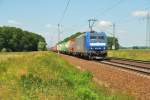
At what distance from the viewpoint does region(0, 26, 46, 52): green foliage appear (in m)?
174

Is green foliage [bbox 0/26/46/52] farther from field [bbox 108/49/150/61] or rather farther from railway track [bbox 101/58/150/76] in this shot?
railway track [bbox 101/58/150/76]

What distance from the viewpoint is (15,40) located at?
589 ft

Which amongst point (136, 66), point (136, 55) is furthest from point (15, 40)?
point (136, 66)

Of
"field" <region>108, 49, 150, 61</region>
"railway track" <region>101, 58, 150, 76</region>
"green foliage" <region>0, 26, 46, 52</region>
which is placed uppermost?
"green foliage" <region>0, 26, 46, 52</region>

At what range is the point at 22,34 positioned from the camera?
7579 inches

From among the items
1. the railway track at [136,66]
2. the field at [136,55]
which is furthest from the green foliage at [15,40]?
the railway track at [136,66]

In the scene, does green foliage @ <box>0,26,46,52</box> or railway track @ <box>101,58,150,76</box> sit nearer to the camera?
railway track @ <box>101,58,150,76</box>

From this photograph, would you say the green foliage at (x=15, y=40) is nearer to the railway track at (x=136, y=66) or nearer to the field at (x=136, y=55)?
the field at (x=136, y=55)

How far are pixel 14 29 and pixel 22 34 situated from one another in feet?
15.1

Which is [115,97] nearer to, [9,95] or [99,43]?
[9,95]

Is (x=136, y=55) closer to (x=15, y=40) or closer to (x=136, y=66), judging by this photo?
(x=136, y=66)

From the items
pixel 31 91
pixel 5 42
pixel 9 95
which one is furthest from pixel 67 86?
pixel 5 42

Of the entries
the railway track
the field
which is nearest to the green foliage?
the field

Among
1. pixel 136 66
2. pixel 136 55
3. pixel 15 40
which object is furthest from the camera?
pixel 15 40
